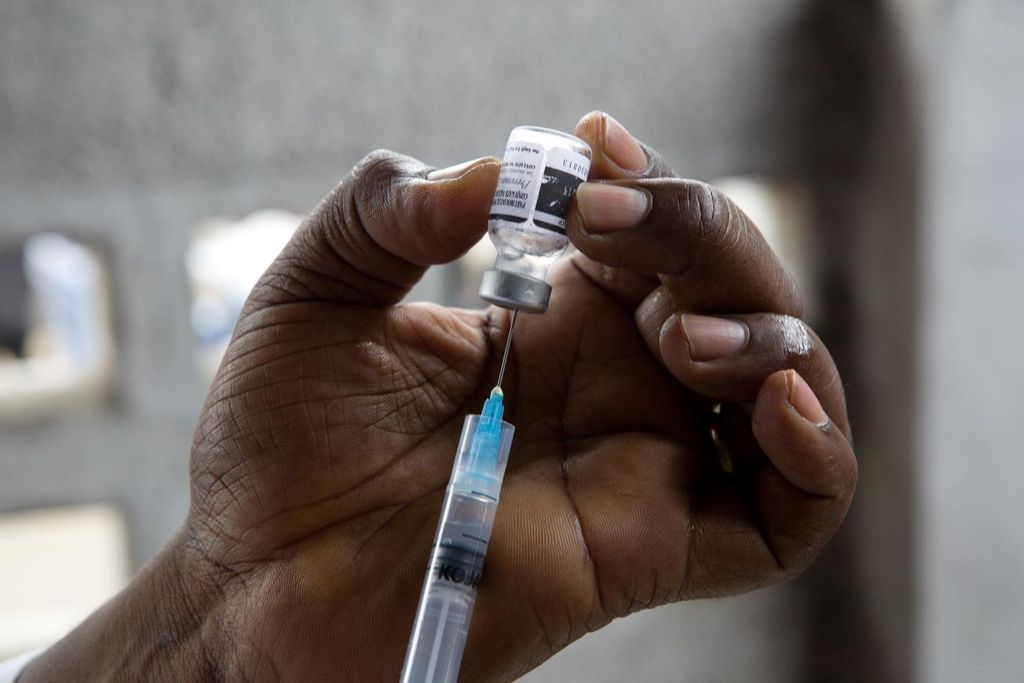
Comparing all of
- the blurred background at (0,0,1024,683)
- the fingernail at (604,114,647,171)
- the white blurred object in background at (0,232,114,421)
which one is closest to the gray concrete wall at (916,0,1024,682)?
the blurred background at (0,0,1024,683)

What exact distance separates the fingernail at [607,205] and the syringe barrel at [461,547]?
23 centimetres

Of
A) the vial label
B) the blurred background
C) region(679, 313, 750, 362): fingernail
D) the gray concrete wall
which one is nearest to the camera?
the vial label

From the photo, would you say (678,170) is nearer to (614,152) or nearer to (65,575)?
(614,152)

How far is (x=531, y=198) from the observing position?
889 millimetres

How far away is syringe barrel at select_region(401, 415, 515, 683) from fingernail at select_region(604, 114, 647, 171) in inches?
11.7

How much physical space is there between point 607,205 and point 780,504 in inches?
15.2

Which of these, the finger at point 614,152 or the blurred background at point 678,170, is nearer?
the finger at point 614,152

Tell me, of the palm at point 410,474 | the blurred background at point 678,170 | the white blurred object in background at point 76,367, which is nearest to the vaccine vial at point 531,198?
the palm at point 410,474

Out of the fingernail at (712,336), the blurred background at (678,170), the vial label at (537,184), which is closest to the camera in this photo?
the vial label at (537,184)

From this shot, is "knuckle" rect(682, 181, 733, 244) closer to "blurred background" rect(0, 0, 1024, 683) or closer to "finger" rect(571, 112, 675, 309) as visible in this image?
"finger" rect(571, 112, 675, 309)

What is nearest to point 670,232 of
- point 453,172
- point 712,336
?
point 712,336

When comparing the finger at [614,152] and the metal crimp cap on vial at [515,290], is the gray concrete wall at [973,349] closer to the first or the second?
the finger at [614,152]

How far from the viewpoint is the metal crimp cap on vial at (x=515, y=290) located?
90 centimetres

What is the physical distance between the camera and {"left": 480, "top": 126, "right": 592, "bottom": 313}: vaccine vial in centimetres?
89
